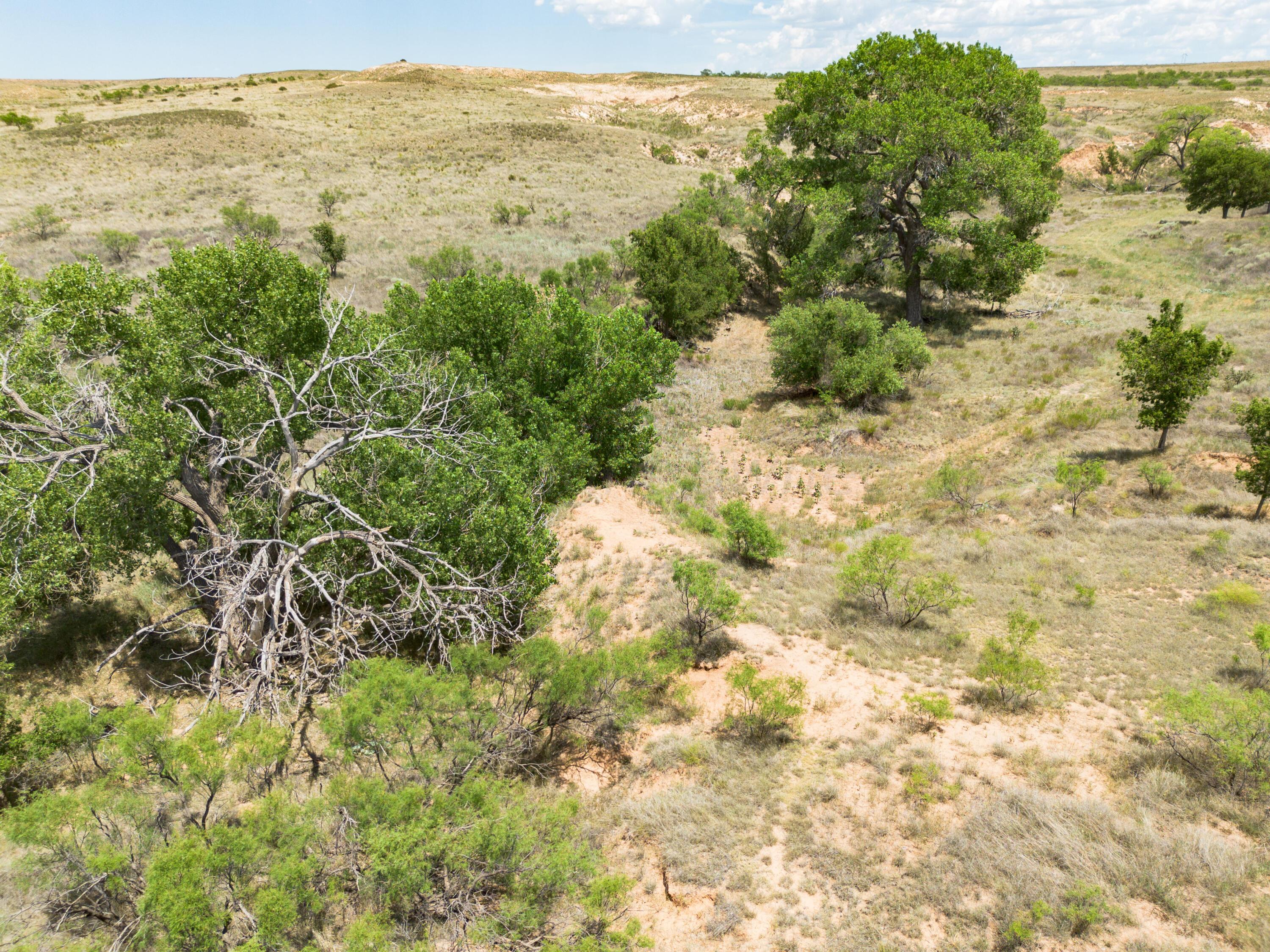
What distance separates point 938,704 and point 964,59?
2653cm

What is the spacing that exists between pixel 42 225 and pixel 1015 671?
41539 millimetres

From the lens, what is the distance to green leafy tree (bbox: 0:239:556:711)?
877 centimetres

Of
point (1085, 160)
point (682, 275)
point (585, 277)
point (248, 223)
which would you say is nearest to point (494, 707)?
point (585, 277)

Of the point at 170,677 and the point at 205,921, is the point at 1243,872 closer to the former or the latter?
the point at 205,921

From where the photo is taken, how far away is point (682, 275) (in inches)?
1041

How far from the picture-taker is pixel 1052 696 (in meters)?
8.89

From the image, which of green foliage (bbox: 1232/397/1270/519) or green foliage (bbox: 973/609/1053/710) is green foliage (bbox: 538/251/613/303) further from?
green foliage (bbox: 1232/397/1270/519)

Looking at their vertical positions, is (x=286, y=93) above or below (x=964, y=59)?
above

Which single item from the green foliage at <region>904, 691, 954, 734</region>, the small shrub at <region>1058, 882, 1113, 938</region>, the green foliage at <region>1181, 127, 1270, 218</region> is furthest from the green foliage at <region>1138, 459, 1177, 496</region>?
the green foliage at <region>1181, 127, 1270, 218</region>

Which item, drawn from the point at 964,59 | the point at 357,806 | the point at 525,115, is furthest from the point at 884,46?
the point at 525,115

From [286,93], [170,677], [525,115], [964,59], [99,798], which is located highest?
[286,93]

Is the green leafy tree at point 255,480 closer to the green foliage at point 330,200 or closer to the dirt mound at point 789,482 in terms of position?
the dirt mound at point 789,482

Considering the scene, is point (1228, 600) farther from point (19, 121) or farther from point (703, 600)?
point (19, 121)

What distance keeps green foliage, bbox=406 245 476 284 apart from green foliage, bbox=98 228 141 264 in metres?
11.8
